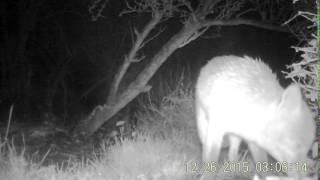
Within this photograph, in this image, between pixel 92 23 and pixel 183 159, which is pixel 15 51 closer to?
pixel 92 23

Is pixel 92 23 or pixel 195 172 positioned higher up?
pixel 92 23

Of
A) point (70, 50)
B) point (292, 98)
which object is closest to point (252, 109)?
point (292, 98)

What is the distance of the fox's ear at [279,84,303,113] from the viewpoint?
2.65 m

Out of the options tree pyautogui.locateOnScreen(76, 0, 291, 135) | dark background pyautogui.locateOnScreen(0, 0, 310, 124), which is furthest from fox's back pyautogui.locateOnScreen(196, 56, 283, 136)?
dark background pyautogui.locateOnScreen(0, 0, 310, 124)

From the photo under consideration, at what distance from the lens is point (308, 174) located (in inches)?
113

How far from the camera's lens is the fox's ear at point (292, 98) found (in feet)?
8.69

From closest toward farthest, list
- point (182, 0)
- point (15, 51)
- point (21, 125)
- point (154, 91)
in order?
1. point (182, 0)
2. point (21, 125)
3. point (154, 91)
4. point (15, 51)

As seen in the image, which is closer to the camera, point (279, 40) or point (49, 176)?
point (49, 176)

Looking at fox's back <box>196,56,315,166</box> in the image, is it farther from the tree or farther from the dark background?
the dark background

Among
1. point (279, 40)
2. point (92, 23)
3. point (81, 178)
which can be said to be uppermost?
point (92, 23)

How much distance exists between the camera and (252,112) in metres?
3.06

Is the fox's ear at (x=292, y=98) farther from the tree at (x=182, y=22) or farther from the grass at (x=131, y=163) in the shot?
the tree at (x=182, y=22)

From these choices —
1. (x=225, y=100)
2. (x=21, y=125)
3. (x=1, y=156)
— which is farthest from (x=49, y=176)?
(x=21, y=125)

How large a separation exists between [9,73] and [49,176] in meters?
6.12
